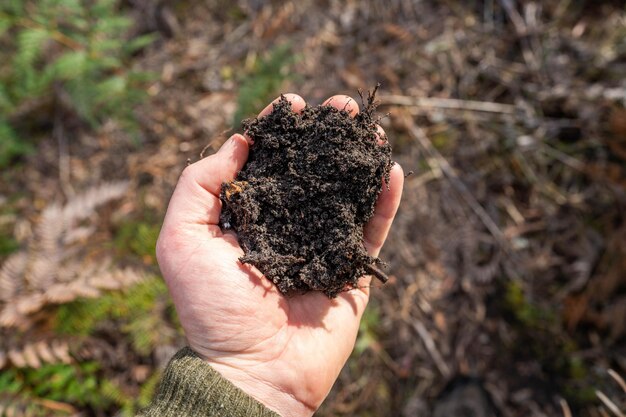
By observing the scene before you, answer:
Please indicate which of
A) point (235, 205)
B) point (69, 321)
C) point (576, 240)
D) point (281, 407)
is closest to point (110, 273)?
point (69, 321)

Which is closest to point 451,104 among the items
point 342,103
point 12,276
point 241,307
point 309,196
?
point 342,103

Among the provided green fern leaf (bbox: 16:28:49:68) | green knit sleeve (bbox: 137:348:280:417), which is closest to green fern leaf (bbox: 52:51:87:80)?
green fern leaf (bbox: 16:28:49:68)

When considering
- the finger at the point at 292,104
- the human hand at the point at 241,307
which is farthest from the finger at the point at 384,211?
the finger at the point at 292,104

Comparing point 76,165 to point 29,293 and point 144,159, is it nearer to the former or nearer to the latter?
point 144,159

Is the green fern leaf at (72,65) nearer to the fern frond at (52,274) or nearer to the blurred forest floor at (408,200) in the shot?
the blurred forest floor at (408,200)

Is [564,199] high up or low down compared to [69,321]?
down

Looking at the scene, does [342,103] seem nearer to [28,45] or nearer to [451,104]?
[451,104]
